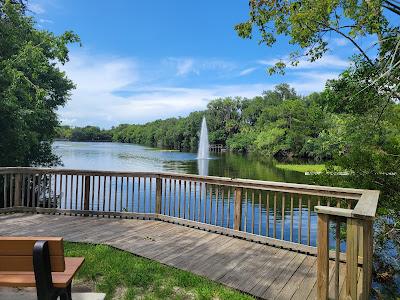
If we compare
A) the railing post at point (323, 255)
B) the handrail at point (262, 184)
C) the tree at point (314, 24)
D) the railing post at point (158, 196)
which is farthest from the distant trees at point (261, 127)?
the railing post at point (323, 255)

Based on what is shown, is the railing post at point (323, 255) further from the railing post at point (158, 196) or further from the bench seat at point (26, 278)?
the railing post at point (158, 196)

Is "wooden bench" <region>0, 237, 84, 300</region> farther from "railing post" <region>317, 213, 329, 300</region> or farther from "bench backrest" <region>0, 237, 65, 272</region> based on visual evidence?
"railing post" <region>317, 213, 329, 300</region>

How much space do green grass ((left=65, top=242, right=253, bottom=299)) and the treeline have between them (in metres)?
26.5

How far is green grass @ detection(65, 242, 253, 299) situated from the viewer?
3.79 meters

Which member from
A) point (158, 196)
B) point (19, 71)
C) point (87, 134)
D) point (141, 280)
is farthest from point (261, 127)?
point (87, 134)

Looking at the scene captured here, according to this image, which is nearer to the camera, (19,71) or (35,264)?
(35,264)

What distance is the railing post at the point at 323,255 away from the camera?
3.04 m

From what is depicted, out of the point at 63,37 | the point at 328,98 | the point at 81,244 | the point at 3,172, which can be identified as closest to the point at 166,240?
the point at 81,244

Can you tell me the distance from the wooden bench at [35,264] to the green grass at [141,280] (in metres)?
1.25

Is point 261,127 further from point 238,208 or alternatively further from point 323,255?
point 323,255

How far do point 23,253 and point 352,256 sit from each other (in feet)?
8.84

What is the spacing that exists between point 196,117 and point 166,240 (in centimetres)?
8866

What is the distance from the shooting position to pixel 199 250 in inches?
213

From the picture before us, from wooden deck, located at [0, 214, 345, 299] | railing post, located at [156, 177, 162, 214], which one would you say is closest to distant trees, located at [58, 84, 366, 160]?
railing post, located at [156, 177, 162, 214]
